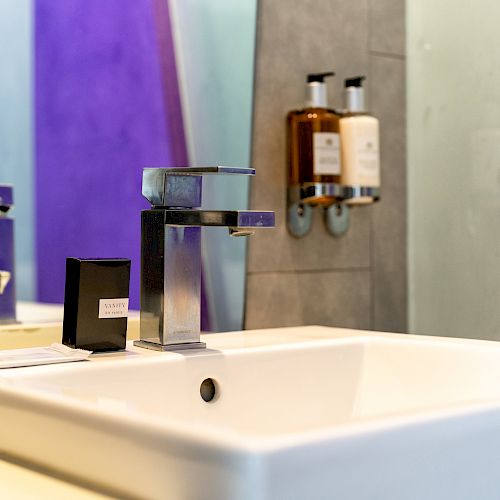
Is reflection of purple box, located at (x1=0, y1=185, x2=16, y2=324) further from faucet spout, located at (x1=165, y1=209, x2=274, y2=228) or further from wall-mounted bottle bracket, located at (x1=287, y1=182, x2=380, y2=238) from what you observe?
wall-mounted bottle bracket, located at (x1=287, y1=182, x2=380, y2=238)

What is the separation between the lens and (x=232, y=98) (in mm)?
1320

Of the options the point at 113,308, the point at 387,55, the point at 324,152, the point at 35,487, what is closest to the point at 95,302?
the point at 113,308

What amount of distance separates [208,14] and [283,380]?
546 mm

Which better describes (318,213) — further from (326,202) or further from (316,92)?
(316,92)

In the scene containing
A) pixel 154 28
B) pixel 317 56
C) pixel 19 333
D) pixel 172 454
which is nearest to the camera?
pixel 172 454

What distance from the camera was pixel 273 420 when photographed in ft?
3.31

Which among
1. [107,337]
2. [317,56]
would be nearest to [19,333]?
[107,337]

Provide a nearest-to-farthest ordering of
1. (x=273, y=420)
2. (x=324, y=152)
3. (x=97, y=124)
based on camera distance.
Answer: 1. (x=273, y=420)
2. (x=97, y=124)
3. (x=324, y=152)

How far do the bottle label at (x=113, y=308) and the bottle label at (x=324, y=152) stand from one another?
466 mm

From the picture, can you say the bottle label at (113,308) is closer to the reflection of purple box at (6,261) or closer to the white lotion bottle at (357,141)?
the reflection of purple box at (6,261)

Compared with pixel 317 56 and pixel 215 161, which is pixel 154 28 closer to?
pixel 215 161

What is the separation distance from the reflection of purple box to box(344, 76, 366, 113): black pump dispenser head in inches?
21.2

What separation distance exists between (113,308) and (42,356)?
3.6 inches

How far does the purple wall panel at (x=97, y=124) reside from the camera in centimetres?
112
